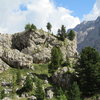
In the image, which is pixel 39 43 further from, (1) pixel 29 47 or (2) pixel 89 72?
(2) pixel 89 72

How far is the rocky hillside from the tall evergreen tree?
130ft

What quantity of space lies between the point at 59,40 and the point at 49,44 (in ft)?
26.5

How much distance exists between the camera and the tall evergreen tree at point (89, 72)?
4644 inches

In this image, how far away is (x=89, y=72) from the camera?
12025 centimetres

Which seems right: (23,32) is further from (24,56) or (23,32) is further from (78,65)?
(78,65)

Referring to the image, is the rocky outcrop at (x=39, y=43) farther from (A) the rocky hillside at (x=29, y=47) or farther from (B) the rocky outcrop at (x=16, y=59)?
(B) the rocky outcrop at (x=16, y=59)

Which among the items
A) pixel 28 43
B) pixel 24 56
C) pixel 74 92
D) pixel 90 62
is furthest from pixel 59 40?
pixel 74 92

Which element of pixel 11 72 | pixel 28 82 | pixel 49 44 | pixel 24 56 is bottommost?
pixel 28 82

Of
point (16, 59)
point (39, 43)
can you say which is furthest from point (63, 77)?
point (39, 43)

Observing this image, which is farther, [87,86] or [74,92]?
[87,86]

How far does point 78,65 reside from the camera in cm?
12525

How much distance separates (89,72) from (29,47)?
207 feet

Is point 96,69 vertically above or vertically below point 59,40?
below

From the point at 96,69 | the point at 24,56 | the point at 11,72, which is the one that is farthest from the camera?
the point at 24,56
